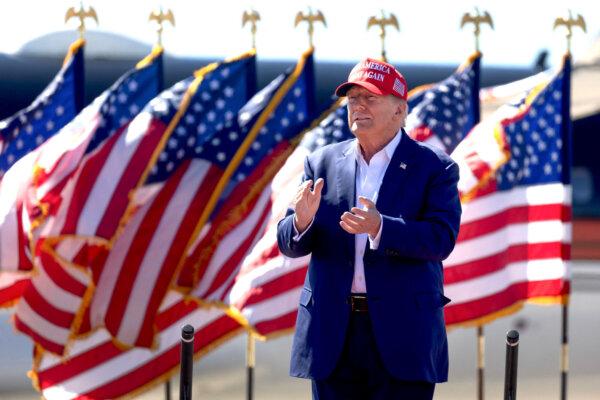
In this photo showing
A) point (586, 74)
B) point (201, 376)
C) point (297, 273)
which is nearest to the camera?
point (297, 273)

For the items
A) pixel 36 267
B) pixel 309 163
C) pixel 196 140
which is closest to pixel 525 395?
pixel 196 140

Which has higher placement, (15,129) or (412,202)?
(412,202)

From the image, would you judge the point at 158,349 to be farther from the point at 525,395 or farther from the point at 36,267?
the point at 525,395

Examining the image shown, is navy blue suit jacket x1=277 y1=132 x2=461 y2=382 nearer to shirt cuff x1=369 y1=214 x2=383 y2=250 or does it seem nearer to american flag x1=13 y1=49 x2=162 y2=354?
shirt cuff x1=369 y1=214 x2=383 y2=250

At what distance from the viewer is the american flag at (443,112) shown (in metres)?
6.52

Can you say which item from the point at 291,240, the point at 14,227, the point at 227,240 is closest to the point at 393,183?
the point at 291,240

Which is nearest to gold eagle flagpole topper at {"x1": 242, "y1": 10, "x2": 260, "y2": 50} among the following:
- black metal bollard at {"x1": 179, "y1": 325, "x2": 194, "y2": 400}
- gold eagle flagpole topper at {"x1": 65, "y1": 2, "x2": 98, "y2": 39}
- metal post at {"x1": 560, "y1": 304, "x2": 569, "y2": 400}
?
gold eagle flagpole topper at {"x1": 65, "y1": 2, "x2": 98, "y2": 39}

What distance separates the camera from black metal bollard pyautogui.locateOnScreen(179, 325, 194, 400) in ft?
14.5

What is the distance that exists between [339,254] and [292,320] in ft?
9.11

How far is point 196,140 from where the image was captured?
6.73 meters

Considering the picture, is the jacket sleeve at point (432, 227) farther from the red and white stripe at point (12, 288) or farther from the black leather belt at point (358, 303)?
the red and white stripe at point (12, 288)

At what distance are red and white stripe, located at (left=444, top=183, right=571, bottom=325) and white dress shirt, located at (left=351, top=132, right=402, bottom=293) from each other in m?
2.96

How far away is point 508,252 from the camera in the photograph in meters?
6.68

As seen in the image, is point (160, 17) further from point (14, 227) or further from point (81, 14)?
point (14, 227)
